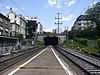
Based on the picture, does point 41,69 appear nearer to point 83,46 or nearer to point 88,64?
point 88,64

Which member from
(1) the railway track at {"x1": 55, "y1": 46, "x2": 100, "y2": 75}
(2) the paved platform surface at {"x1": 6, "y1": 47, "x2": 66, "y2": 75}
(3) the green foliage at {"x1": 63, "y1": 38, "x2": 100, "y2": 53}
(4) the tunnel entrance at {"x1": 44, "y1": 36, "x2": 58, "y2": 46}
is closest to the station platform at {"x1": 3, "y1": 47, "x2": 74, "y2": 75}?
(2) the paved platform surface at {"x1": 6, "y1": 47, "x2": 66, "y2": 75}

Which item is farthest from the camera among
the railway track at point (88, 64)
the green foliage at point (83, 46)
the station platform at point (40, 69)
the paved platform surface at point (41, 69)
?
the green foliage at point (83, 46)

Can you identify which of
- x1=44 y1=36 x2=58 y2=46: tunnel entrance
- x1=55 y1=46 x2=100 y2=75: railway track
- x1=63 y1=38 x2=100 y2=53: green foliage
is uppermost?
x1=44 y1=36 x2=58 y2=46: tunnel entrance

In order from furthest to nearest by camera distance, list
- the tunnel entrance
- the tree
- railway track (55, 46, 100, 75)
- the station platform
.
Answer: the tunnel entrance, the tree, railway track (55, 46, 100, 75), the station platform

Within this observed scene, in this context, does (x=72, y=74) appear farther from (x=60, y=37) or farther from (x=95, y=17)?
(x=60, y=37)

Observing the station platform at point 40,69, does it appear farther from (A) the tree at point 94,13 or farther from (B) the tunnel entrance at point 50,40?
(B) the tunnel entrance at point 50,40

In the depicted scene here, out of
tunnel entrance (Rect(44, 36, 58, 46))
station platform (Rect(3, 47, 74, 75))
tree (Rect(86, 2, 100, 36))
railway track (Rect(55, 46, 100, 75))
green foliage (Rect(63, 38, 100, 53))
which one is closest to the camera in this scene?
station platform (Rect(3, 47, 74, 75))

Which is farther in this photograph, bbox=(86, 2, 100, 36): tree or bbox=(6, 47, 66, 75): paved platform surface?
bbox=(86, 2, 100, 36): tree

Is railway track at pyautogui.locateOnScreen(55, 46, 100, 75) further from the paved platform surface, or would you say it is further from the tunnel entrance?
the tunnel entrance

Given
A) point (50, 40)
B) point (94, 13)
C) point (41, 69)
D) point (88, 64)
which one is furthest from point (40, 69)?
point (50, 40)

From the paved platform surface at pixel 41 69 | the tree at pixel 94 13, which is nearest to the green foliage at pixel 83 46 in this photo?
the tree at pixel 94 13

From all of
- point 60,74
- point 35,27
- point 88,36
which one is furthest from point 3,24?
point 60,74

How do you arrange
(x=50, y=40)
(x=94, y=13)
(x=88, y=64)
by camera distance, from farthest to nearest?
(x=50, y=40) < (x=94, y=13) < (x=88, y=64)

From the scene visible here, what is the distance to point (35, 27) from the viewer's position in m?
151
